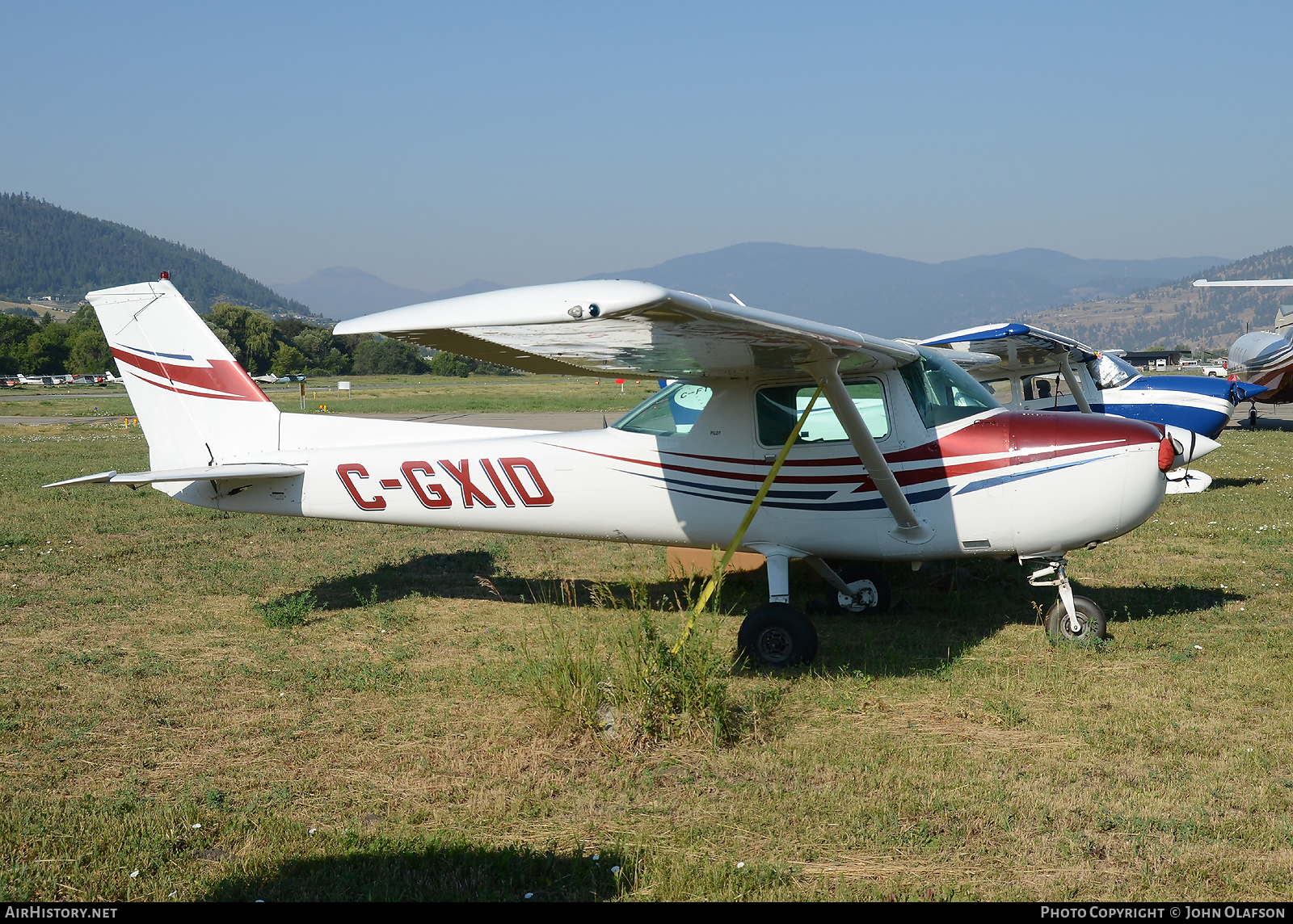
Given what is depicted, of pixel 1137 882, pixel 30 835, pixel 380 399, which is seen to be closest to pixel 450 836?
pixel 30 835

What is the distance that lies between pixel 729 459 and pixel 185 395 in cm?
494

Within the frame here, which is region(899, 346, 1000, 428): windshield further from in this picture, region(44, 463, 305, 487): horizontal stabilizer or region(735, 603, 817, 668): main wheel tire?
region(44, 463, 305, 487): horizontal stabilizer

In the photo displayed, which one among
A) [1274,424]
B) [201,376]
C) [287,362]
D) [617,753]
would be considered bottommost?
[1274,424]

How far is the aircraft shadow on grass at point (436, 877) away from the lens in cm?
343

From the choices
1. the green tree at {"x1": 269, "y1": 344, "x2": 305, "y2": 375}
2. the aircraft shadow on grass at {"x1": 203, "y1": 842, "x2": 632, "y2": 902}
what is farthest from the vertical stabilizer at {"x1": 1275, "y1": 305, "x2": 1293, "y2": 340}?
the green tree at {"x1": 269, "y1": 344, "x2": 305, "y2": 375}

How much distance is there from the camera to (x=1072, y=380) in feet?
43.7

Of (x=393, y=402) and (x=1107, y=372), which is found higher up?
(x=1107, y=372)

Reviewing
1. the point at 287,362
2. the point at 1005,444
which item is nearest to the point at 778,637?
the point at 1005,444

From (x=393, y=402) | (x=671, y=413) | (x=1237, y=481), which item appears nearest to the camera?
(x=671, y=413)

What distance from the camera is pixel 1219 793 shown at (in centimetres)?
420

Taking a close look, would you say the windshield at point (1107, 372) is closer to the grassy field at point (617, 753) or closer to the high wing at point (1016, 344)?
the high wing at point (1016, 344)

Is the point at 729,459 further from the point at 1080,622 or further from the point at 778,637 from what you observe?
the point at 1080,622

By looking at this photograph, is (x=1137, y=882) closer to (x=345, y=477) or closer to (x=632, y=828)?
(x=632, y=828)

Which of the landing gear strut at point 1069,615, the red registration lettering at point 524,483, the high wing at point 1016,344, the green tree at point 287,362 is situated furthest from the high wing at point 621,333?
the green tree at point 287,362
